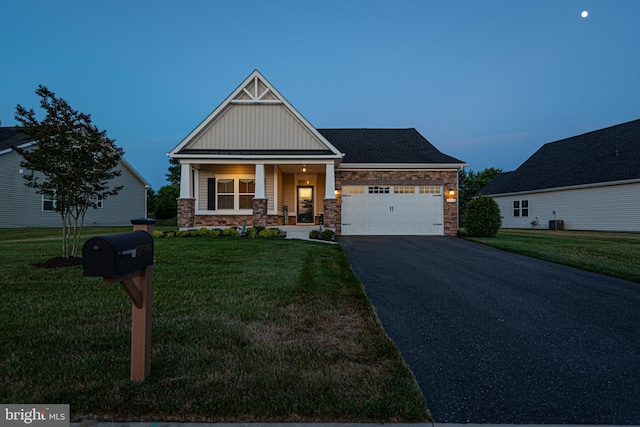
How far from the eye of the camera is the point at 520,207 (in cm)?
2588

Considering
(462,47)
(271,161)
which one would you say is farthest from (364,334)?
(462,47)

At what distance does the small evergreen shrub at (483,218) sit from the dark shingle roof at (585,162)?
10.0 meters

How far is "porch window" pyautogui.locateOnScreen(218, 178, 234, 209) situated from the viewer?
15984mm

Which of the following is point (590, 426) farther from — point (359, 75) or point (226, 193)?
point (359, 75)

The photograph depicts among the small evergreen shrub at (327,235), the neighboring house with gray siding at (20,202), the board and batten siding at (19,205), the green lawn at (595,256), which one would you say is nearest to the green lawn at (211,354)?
the green lawn at (595,256)

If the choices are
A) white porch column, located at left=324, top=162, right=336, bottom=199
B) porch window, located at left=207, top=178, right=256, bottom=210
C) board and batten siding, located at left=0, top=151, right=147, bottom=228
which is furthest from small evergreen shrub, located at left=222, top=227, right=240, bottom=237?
board and batten siding, located at left=0, top=151, right=147, bottom=228

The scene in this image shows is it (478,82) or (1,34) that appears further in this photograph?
(478,82)

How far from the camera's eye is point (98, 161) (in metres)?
7.39

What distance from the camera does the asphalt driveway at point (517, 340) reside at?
2295mm

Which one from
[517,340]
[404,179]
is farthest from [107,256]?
[404,179]

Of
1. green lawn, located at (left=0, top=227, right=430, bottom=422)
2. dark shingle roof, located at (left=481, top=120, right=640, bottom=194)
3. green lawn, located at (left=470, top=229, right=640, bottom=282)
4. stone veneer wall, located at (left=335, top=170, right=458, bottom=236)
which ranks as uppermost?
dark shingle roof, located at (left=481, top=120, right=640, bottom=194)

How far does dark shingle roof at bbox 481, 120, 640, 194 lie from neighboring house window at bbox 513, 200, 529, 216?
103 centimetres

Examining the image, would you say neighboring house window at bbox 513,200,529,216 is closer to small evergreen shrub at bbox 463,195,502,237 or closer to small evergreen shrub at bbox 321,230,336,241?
small evergreen shrub at bbox 463,195,502,237

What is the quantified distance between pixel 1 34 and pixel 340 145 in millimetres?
41421
